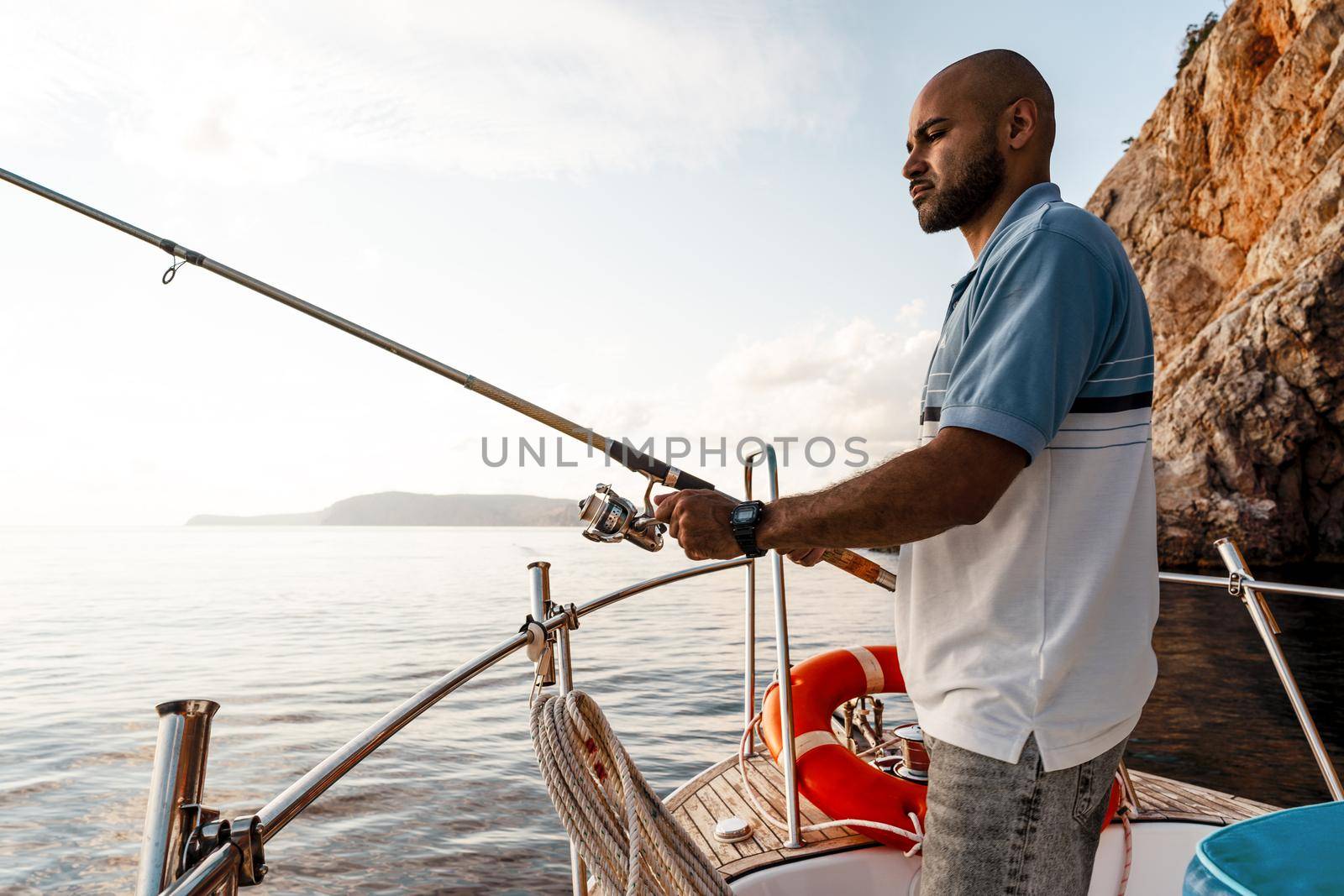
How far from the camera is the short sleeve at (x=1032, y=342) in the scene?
1.22 metres

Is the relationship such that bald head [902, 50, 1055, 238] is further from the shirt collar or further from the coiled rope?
the coiled rope

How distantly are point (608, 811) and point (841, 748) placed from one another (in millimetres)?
1313

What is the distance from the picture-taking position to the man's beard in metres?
1.53

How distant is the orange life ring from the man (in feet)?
3.22

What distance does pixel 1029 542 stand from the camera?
131 centimetres

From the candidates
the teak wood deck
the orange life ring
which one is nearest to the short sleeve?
the orange life ring

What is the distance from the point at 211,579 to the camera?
3544 centimetres

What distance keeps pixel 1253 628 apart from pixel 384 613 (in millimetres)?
18364

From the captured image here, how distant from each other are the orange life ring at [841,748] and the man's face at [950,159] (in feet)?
4.38

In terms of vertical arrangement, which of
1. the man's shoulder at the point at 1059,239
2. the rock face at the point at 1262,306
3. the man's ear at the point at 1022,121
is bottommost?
the man's shoulder at the point at 1059,239

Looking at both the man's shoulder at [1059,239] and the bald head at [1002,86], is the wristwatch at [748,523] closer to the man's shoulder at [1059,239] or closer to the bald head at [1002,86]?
the man's shoulder at [1059,239]

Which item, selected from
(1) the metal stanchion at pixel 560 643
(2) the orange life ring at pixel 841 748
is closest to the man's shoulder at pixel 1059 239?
(1) the metal stanchion at pixel 560 643

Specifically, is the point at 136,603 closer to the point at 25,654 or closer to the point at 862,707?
the point at 25,654

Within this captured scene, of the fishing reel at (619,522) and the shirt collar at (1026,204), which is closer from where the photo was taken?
the shirt collar at (1026,204)
